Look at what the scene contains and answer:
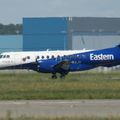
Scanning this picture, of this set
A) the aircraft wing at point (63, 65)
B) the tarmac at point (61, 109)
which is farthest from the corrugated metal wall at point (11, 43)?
the tarmac at point (61, 109)

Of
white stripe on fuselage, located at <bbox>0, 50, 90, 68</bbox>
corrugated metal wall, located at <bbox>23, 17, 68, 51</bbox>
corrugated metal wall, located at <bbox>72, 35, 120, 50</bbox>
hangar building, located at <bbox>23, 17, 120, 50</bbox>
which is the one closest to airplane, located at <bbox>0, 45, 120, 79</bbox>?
white stripe on fuselage, located at <bbox>0, 50, 90, 68</bbox>

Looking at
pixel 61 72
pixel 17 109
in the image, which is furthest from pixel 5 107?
pixel 61 72

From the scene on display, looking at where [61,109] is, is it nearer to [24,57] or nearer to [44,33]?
[24,57]

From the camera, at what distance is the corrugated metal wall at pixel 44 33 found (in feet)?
376

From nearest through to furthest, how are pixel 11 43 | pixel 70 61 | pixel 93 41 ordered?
pixel 70 61
pixel 93 41
pixel 11 43

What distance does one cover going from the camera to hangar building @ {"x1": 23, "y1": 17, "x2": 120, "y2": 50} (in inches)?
4489

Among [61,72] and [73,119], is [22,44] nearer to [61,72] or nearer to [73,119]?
[61,72]

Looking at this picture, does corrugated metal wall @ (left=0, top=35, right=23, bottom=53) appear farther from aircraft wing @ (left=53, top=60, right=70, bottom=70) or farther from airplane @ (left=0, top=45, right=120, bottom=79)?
aircraft wing @ (left=53, top=60, right=70, bottom=70)

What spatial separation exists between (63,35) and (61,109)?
313ft

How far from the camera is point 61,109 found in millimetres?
22000

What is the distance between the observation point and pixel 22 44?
116 metres

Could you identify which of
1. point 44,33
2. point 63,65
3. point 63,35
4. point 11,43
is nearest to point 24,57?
point 63,65

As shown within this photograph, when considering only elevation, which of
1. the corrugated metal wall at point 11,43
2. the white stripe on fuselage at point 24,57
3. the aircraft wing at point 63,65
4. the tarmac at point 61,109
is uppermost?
the corrugated metal wall at point 11,43

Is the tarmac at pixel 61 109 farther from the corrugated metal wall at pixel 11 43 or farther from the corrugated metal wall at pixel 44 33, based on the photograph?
the corrugated metal wall at pixel 11 43
